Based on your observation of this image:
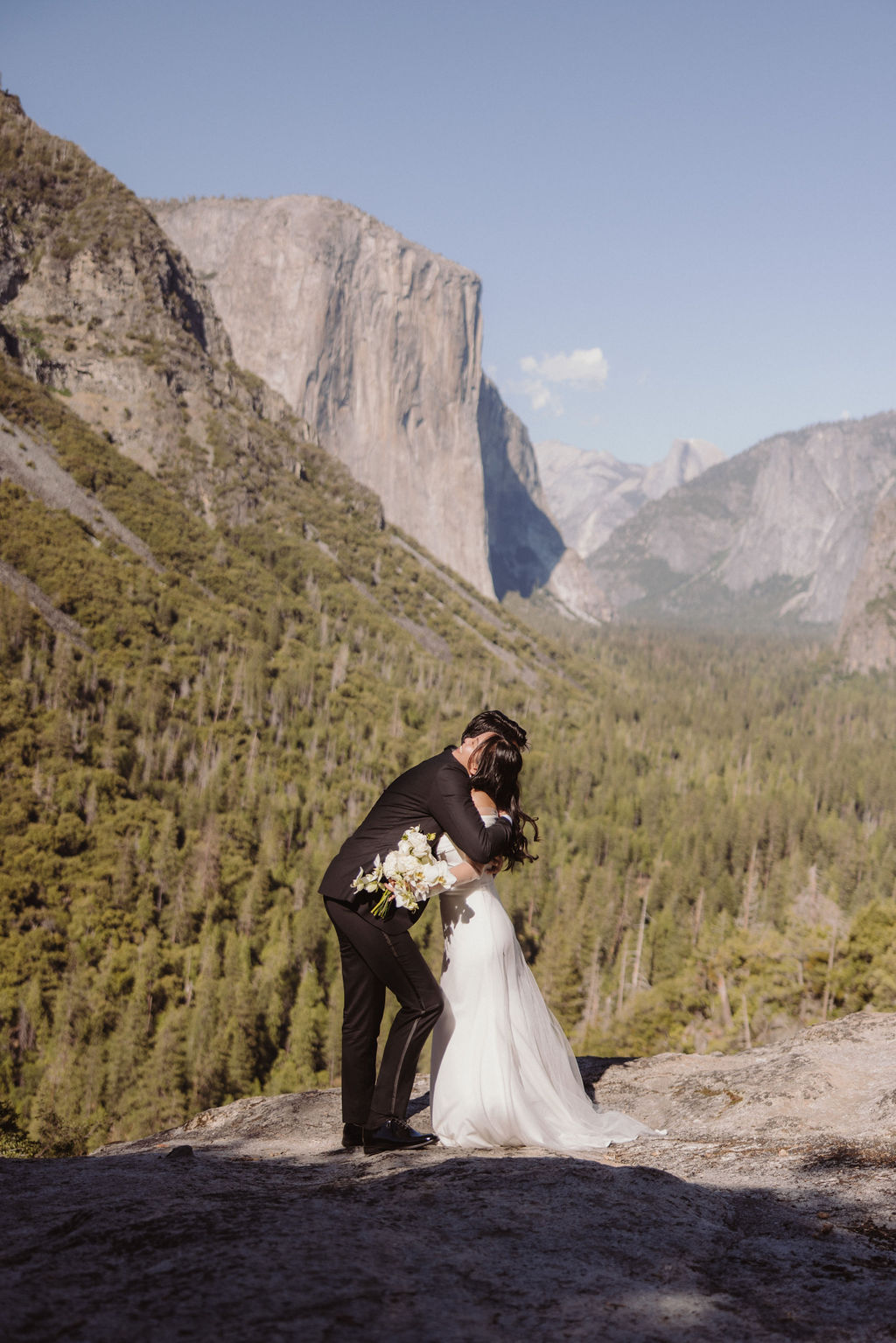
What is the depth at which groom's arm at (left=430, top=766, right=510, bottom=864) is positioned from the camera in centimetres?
643

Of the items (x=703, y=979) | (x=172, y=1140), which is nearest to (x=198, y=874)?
(x=703, y=979)

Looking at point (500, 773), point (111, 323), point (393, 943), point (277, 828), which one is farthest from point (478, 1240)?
point (111, 323)

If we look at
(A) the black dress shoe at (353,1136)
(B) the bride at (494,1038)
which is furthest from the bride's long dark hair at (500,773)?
(A) the black dress shoe at (353,1136)

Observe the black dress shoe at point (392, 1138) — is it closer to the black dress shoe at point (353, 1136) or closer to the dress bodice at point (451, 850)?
the black dress shoe at point (353, 1136)

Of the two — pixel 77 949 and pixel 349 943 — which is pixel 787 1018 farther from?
pixel 77 949

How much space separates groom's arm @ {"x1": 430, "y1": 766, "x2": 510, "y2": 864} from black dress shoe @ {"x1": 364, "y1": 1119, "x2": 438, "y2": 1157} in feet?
7.76

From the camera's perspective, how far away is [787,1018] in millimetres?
34344

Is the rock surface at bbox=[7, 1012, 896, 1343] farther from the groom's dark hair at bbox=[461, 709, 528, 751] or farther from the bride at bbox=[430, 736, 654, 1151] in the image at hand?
the groom's dark hair at bbox=[461, 709, 528, 751]

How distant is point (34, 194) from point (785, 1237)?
16064 cm

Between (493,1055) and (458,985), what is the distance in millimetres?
614

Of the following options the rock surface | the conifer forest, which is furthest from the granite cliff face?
the rock surface

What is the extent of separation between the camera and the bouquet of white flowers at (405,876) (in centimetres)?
647

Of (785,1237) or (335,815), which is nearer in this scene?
(785,1237)

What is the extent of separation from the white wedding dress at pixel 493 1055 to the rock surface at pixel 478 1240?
0.98 feet
